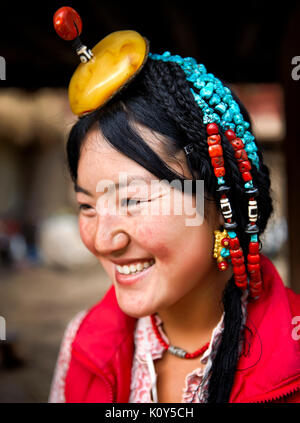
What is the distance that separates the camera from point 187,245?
976mm

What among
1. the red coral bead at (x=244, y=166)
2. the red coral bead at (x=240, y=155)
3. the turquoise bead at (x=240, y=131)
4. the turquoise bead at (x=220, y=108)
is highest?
the turquoise bead at (x=220, y=108)

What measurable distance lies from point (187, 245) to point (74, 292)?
570 cm

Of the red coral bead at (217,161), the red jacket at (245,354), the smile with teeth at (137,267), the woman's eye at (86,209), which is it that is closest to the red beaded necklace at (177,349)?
the red jacket at (245,354)

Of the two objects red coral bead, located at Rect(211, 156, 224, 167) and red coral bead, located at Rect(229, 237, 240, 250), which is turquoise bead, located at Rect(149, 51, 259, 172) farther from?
red coral bead, located at Rect(229, 237, 240, 250)

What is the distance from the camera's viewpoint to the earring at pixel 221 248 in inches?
40.1

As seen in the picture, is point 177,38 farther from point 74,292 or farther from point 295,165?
point 74,292

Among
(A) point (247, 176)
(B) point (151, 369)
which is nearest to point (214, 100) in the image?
(A) point (247, 176)

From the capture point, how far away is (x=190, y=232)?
98cm

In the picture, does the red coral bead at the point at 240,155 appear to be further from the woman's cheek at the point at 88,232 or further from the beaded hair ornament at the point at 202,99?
the woman's cheek at the point at 88,232

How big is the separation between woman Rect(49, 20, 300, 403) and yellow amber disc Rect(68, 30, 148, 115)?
0.04 meters

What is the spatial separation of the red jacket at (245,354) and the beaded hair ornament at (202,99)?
124 mm

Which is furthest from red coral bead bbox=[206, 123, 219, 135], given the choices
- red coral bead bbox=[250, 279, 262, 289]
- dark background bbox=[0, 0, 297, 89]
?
dark background bbox=[0, 0, 297, 89]

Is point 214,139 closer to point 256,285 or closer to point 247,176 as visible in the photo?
point 247,176

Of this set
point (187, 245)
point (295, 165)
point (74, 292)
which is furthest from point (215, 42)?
point (74, 292)
